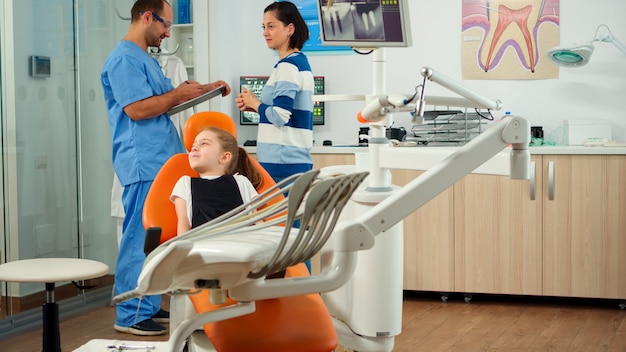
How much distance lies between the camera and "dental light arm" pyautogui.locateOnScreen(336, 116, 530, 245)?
1.89 meters

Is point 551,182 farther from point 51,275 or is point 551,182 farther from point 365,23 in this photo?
point 51,275

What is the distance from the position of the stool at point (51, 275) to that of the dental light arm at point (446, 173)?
129cm

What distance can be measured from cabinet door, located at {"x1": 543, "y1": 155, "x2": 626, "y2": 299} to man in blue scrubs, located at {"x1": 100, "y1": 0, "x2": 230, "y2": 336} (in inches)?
71.4

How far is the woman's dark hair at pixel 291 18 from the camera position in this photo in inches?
→ 131

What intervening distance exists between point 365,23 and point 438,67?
247 cm

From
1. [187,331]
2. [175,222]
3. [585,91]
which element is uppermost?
[585,91]

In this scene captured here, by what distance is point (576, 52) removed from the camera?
4297mm

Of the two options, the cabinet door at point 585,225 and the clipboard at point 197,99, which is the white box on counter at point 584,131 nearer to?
the cabinet door at point 585,225

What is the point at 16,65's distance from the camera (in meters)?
3.78

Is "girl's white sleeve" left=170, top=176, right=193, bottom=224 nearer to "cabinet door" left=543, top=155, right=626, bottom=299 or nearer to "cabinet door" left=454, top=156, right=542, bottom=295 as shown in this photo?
"cabinet door" left=454, top=156, right=542, bottom=295

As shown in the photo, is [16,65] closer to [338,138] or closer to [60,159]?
[60,159]

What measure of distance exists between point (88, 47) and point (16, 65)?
2.01 ft

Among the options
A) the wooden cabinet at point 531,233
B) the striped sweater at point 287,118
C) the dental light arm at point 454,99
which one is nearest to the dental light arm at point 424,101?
the dental light arm at point 454,99

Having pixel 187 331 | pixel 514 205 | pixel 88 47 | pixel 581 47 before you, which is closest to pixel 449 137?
pixel 514 205
